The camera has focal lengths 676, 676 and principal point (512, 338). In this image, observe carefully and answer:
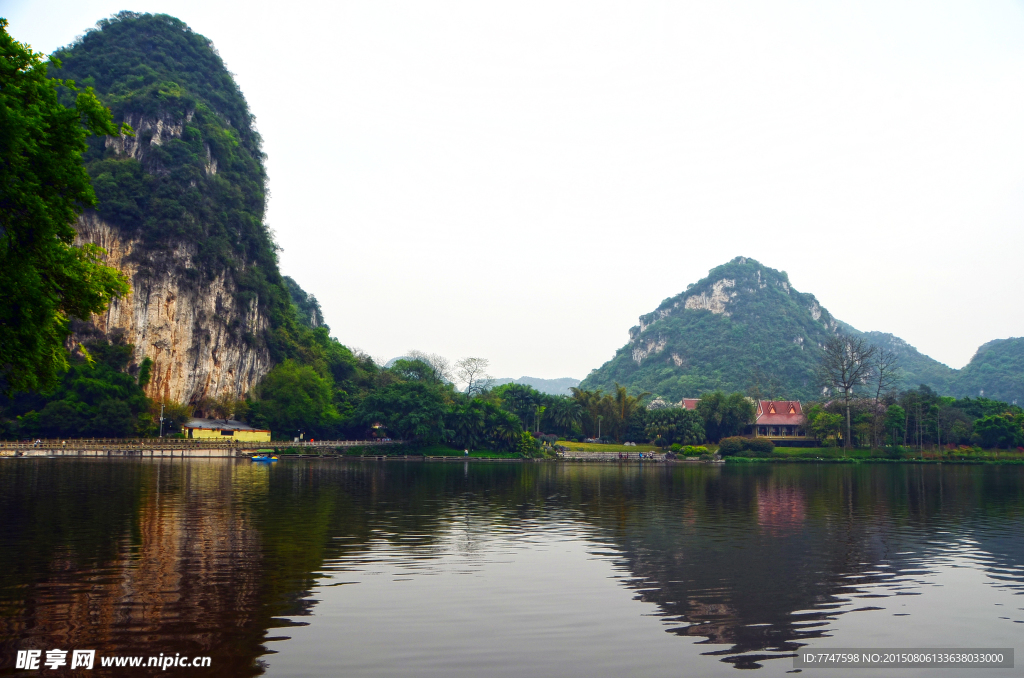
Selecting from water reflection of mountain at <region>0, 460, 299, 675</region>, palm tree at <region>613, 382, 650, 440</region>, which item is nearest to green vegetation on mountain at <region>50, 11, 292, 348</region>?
palm tree at <region>613, 382, 650, 440</region>

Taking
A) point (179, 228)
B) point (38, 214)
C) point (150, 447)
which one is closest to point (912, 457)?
point (150, 447)

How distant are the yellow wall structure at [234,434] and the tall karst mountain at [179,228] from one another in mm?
10046

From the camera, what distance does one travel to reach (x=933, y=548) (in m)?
20.9

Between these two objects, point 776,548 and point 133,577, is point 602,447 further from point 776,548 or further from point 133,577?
point 133,577

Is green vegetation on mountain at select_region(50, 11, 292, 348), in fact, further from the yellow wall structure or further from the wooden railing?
the wooden railing

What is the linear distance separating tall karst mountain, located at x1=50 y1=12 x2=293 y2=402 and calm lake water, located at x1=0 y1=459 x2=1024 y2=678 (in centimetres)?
7472

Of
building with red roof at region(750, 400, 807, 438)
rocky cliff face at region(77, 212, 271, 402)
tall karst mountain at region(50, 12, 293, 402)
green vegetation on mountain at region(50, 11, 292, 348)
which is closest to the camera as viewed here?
rocky cliff face at region(77, 212, 271, 402)

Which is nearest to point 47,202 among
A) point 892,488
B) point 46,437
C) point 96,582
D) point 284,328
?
point 96,582

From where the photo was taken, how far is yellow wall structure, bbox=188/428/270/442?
9156 cm

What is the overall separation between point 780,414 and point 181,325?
99.8 m

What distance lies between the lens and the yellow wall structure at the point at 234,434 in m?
91.6

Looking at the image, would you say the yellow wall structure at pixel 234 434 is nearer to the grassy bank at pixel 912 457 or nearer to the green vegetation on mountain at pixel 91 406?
the green vegetation on mountain at pixel 91 406

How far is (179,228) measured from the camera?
4072 inches

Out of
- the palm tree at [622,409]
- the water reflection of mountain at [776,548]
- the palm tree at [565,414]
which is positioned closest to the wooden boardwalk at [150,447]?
the palm tree at [565,414]
